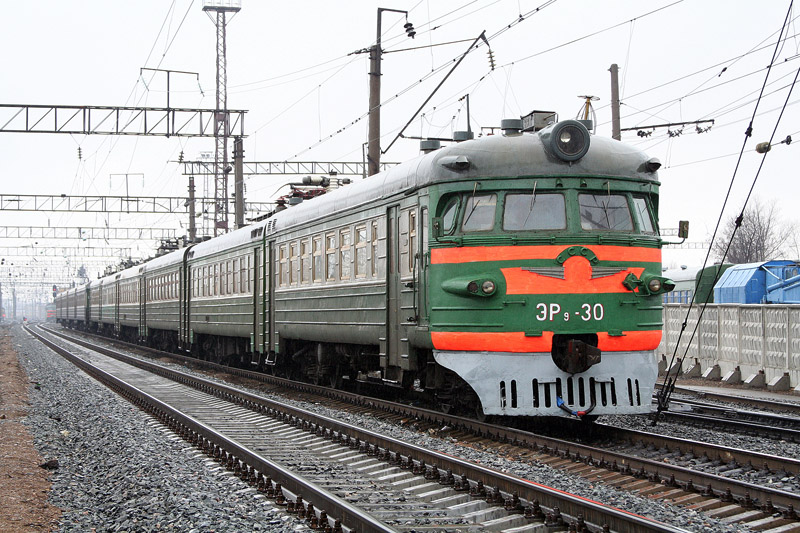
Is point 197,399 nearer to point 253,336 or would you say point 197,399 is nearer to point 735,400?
point 253,336

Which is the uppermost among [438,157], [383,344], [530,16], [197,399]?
[530,16]

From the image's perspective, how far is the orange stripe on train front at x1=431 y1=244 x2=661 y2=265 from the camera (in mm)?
10039

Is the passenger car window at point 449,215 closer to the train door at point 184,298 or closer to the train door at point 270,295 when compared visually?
the train door at point 270,295

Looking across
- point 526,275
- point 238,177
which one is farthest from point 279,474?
point 238,177

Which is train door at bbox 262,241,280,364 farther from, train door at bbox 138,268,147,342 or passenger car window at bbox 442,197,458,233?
train door at bbox 138,268,147,342

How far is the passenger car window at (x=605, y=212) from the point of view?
33.8 feet

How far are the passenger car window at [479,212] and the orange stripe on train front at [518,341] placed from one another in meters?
1.18

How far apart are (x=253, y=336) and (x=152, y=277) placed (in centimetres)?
1671

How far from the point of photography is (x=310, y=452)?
987 centimetres

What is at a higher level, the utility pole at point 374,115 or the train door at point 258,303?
the utility pole at point 374,115

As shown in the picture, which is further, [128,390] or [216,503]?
[128,390]

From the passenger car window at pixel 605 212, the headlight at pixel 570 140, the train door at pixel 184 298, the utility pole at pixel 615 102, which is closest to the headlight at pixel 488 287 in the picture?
the passenger car window at pixel 605 212

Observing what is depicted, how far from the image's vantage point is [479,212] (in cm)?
1036

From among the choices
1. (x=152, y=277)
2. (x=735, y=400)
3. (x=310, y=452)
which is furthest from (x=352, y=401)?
(x=152, y=277)
